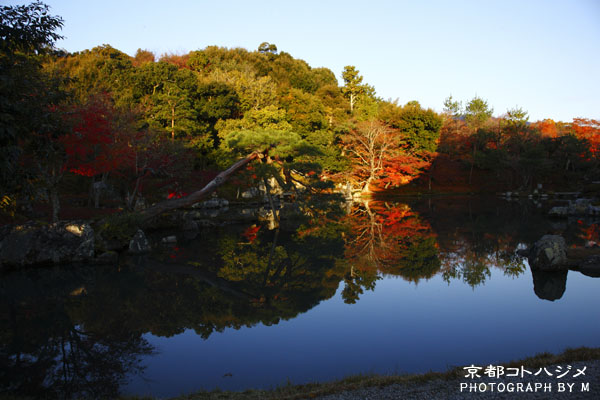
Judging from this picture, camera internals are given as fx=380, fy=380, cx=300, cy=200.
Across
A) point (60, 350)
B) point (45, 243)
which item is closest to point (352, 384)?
point (60, 350)

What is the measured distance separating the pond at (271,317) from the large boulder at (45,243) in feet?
1.65

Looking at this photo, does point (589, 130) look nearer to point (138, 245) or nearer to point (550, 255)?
point (550, 255)

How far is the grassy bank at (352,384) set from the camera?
3475 millimetres

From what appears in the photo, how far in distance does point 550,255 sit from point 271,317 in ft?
21.3

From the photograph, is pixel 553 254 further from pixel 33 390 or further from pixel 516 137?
pixel 516 137

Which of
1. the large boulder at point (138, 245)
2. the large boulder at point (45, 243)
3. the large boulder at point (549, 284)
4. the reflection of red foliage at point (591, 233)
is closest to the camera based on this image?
the large boulder at point (549, 284)

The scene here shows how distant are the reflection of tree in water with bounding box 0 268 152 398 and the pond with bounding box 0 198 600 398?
23 mm

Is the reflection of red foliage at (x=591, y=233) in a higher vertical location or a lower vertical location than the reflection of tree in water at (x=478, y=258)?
higher

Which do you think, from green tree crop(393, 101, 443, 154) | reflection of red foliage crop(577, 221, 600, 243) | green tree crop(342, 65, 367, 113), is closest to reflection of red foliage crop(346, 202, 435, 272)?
reflection of red foliage crop(577, 221, 600, 243)

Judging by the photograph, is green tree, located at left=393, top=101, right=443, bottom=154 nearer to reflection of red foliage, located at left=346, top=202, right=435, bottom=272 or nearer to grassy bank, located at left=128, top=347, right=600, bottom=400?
reflection of red foliage, located at left=346, top=202, right=435, bottom=272

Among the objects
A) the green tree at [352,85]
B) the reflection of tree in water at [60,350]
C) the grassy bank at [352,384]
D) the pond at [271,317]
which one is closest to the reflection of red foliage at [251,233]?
the pond at [271,317]

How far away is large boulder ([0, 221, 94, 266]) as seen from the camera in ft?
31.7

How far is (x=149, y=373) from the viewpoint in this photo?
449 cm

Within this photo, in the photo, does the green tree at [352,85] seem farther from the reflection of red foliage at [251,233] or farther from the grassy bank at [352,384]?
the grassy bank at [352,384]
